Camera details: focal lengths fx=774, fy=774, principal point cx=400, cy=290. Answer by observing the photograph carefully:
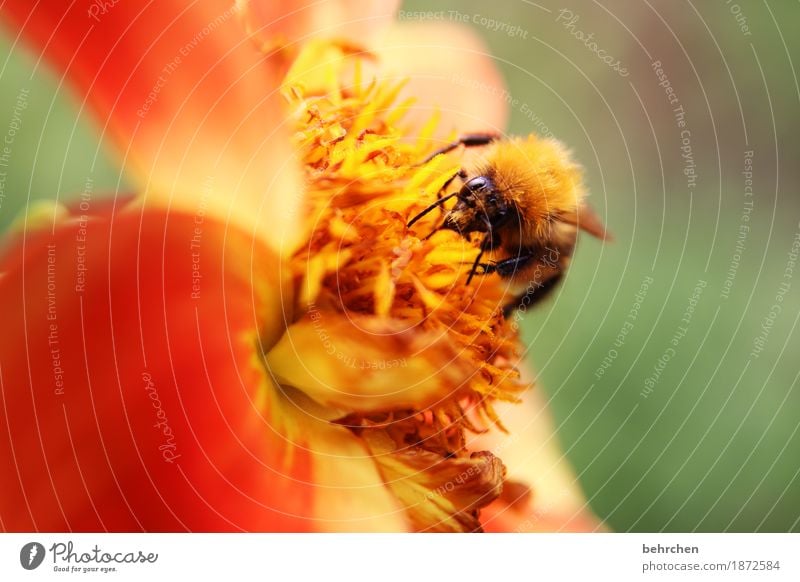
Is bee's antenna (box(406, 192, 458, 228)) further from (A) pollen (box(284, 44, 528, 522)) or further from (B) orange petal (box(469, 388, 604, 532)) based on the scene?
(B) orange petal (box(469, 388, 604, 532))

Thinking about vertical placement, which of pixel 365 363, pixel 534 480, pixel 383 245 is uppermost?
pixel 383 245

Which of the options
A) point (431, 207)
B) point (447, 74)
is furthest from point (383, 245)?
point (447, 74)

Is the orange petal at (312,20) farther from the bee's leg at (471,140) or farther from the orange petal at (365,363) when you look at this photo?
the orange petal at (365,363)

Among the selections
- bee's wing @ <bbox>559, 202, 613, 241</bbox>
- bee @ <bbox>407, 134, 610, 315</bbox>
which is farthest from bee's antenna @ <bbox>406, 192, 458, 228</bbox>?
bee's wing @ <bbox>559, 202, 613, 241</bbox>

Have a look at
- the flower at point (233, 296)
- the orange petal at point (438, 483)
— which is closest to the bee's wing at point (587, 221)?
the flower at point (233, 296)

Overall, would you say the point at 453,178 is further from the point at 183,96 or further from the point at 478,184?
the point at 183,96

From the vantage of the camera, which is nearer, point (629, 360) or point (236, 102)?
point (236, 102)
